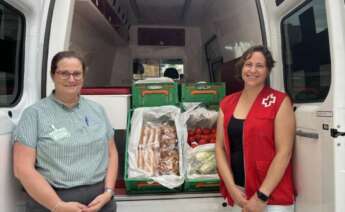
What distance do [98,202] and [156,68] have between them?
14.3ft

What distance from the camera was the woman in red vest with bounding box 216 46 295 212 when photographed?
2.02 m

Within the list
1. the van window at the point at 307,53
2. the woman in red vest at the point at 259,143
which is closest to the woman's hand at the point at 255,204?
the woman in red vest at the point at 259,143

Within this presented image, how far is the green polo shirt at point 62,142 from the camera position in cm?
183

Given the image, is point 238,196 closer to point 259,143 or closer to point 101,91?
point 259,143

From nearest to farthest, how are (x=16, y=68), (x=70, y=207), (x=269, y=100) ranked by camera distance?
(x=70, y=207) → (x=269, y=100) → (x=16, y=68)

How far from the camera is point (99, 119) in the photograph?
206 centimetres

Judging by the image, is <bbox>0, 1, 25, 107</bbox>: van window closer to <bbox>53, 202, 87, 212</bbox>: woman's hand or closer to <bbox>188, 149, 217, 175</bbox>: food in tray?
<bbox>53, 202, 87, 212</bbox>: woman's hand

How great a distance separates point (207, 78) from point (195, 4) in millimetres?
1330

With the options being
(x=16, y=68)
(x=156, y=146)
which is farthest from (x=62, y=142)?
(x=156, y=146)

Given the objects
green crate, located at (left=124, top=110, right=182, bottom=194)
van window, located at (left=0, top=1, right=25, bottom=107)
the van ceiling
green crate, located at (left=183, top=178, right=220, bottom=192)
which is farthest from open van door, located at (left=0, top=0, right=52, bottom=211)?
the van ceiling

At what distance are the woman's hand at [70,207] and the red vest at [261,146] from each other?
3.08 ft

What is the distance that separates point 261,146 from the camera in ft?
6.68

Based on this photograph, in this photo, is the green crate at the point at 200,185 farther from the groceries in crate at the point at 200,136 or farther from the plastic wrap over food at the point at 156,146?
the groceries in crate at the point at 200,136

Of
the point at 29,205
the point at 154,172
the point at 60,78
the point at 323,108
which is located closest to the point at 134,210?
the point at 154,172
